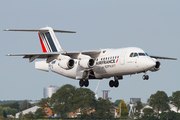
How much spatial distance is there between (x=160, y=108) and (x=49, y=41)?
37.8 m

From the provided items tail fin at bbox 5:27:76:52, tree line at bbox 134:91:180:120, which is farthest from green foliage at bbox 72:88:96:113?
tail fin at bbox 5:27:76:52

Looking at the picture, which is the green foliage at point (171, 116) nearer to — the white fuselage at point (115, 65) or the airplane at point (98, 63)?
the airplane at point (98, 63)

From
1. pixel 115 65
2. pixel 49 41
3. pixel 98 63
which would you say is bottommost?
pixel 115 65

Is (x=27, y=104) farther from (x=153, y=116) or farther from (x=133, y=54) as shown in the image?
(x=133, y=54)

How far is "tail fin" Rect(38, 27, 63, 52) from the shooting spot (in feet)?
111

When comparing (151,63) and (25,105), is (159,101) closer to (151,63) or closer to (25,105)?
(25,105)

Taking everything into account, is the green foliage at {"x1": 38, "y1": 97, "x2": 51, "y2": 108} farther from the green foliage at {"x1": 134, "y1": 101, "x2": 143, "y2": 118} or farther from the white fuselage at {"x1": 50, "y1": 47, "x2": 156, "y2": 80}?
the white fuselage at {"x1": 50, "y1": 47, "x2": 156, "y2": 80}

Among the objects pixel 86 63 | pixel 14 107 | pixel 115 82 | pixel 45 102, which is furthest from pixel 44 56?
pixel 14 107

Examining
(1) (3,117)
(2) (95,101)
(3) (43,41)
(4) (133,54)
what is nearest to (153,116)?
(2) (95,101)

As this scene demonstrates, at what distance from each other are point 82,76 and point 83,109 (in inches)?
1159

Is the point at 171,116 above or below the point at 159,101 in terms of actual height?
below

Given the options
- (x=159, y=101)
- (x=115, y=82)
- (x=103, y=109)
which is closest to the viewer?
(x=115, y=82)

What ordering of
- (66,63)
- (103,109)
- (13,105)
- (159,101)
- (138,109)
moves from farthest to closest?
1. (138,109)
2. (159,101)
3. (13,105)
4. (103,109)
5. (66,63)

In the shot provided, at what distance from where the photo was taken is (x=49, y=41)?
1347 inches
